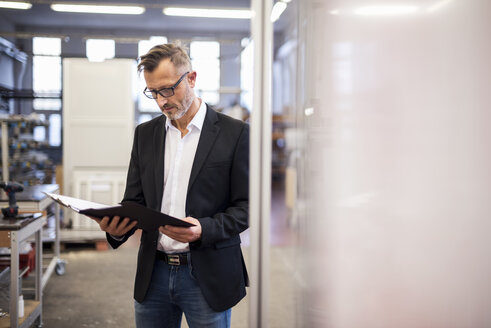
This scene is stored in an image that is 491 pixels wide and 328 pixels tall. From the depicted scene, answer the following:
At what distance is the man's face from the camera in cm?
A: 139

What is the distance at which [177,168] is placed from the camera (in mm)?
1356

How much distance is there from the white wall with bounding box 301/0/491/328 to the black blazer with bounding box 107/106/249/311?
0.76ft

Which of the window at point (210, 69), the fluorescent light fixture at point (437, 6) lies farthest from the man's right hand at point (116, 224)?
the window at point (210, 69)

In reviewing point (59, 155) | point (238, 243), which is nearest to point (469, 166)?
point (238, 243)

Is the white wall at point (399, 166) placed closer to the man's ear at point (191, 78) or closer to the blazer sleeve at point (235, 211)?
the blazer sleeve at point (235, 211)

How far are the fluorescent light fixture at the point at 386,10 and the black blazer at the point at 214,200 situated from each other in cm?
50

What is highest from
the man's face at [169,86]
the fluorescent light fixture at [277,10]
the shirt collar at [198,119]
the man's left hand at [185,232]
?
the fluorescent light fixture at [277,10]

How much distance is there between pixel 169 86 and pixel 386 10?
0.71 meters

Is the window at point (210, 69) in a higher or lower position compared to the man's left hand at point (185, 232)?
higher

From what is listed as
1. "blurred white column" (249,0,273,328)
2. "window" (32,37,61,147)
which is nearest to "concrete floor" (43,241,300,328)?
"blurred white column" (249,0,273,328)

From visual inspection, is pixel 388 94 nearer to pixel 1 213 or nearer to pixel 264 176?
pixel 264 176

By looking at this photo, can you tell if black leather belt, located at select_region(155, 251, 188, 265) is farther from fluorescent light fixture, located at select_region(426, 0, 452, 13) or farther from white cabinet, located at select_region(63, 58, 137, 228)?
white cabinet, located at select_region(63, 58, 137, 228)

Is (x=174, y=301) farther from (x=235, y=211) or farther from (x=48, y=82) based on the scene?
(x=48, y=82)

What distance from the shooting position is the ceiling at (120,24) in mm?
11062
